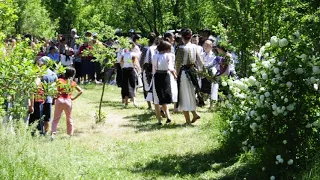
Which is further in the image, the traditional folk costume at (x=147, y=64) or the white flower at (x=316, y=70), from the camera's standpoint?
the traditional folk costume at (x=147, y=64)

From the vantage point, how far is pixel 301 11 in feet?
20.3

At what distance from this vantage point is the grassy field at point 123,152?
569 centimetres

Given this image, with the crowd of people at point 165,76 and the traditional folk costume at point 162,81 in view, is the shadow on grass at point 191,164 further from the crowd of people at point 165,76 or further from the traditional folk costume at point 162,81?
the traditional folk costume at point 162,81

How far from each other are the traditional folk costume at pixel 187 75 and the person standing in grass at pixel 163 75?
0.19m

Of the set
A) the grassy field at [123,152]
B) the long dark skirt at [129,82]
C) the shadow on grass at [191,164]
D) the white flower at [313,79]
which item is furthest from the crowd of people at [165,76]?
the white flower at [313,79]

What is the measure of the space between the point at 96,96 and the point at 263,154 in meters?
11.6

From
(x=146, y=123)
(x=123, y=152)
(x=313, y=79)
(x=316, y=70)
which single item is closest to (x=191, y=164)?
(x=123, y=152)

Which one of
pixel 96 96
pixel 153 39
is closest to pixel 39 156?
pixel 153 39

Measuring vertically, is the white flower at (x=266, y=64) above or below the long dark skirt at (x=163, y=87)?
above

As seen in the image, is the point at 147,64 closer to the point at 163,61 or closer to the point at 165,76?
the point at 165,76

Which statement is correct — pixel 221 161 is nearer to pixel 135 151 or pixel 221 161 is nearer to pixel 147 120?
pixel 135 151

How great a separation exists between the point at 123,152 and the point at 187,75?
2744mm

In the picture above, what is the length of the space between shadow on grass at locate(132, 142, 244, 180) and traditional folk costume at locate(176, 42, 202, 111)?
275 cm

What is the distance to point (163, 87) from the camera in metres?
11.7
